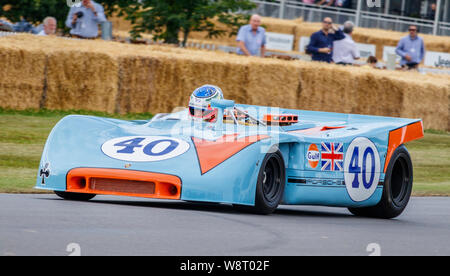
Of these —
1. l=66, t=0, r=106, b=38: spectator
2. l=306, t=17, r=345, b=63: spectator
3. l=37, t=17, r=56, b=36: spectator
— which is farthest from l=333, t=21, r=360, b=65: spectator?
l=37, t=17, r=56, b=36: spectator

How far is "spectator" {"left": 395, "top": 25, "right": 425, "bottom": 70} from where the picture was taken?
18156mm

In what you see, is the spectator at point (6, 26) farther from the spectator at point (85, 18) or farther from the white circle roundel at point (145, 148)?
the white circle roundel at point (145, 148)

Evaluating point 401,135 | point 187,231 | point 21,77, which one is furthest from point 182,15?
point 187,231

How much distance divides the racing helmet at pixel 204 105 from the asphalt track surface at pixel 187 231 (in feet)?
2.54

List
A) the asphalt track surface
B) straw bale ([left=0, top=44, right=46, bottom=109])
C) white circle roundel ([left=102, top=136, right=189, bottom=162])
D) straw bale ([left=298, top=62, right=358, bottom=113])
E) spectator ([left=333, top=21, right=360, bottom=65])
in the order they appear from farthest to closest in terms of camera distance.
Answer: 1. spectator ([left=333, top=21, right=360, bottom=65])
2. straw bale ([left=298, top=62, right=358, bottom=113])
3. straw bale ([left=0, top=44, right=46, bottom=109])
4. white circle roundel ([left=102, top=136, right=189, bottom=162])
5. the asphalt track surface

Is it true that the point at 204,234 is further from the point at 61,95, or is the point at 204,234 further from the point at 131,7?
the point at 131,7

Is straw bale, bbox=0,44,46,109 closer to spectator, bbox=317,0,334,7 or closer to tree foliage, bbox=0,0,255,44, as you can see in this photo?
tree foliage, bbox=0,0,255,44

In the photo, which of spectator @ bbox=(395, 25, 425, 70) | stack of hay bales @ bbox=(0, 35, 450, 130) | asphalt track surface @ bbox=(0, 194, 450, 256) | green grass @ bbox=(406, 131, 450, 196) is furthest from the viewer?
spectator @ bbox=(395, 25, 425, 70)

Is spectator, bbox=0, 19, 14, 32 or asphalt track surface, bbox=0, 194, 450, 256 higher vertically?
spectator, bbox=0, 19, 14, 32

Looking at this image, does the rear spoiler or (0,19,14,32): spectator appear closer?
the rear spoiler

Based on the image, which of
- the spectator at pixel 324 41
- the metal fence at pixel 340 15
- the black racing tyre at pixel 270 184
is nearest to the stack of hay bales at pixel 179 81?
the spectator at pixel 324 41

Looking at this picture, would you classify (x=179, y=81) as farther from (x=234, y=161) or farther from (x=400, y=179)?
(x=234, y=161)
